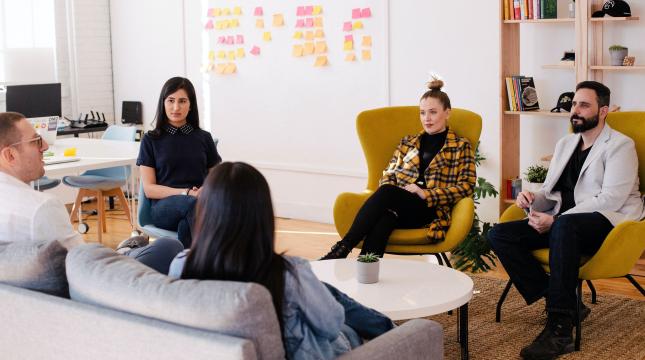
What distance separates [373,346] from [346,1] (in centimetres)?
451

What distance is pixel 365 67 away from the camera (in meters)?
6.66

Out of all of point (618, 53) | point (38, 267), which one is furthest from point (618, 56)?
point (38, 267)

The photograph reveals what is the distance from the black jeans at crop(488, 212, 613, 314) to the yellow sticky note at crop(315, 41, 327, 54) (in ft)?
9.16

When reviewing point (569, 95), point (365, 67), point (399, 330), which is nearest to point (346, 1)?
point (365, 67)

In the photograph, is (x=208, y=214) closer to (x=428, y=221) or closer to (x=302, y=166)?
(x=428, y=221)

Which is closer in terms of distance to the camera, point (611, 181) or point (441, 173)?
point (611, 181)

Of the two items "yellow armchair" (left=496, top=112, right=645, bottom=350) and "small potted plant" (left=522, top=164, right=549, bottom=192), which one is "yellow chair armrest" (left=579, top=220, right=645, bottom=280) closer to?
"yellow armchair" (left=496, top=112, right=645, bottom=350)

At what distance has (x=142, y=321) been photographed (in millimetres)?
2260

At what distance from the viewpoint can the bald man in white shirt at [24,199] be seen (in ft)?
9.63

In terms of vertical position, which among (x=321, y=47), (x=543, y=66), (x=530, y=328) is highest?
(x=321, y=47)

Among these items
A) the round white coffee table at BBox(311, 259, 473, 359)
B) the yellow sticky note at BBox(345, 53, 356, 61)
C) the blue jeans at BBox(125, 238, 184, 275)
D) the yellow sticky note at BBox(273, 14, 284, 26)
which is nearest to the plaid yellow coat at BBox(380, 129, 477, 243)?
the round white coffee table at BBox(311, 259, 473, 359)

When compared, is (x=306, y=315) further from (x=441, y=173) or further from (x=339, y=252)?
(x=441, y=173)

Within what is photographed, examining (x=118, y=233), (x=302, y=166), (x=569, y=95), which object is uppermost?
(x=569, y=95)

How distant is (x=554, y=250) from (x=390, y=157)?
130cm
